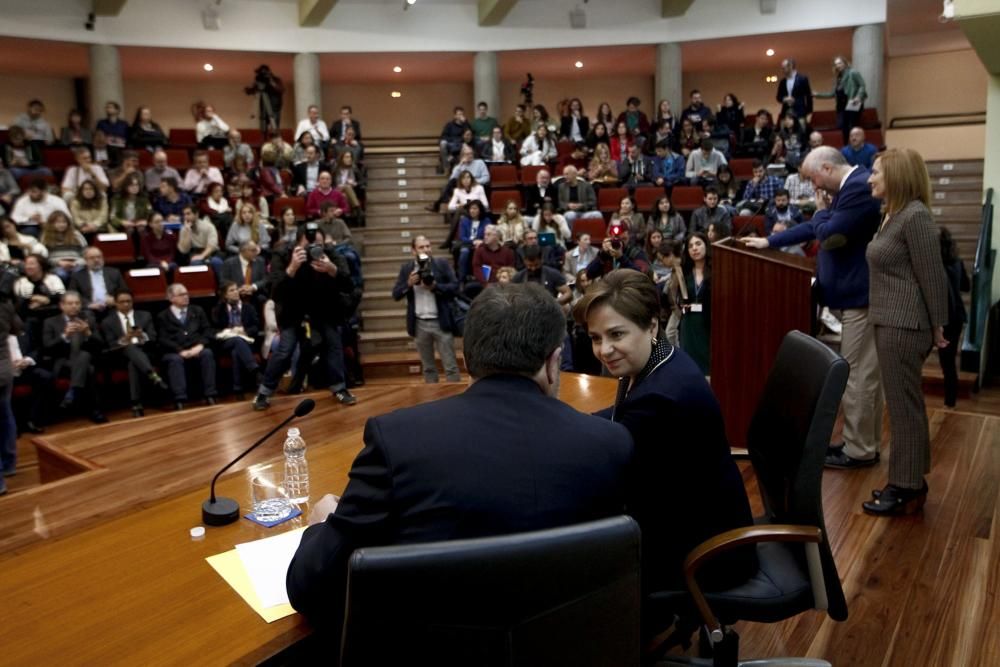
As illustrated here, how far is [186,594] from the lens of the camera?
1575 millimetres

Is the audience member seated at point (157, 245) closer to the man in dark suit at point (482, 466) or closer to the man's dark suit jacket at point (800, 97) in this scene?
the man in dark suit at point (482, 466)

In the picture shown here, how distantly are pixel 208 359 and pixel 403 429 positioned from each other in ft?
18.3

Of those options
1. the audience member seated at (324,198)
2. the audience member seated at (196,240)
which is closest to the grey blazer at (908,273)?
the audience member seated at (196,240)

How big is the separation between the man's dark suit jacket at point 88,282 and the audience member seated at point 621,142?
6.04 meters

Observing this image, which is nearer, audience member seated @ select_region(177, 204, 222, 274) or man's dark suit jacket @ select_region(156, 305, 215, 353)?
man's dark suit jacket @ select_region(156, 305, 215, 353)

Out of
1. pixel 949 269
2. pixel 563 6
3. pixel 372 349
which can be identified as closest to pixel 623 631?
pixel 949 269

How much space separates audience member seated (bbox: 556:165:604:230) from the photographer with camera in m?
4.42

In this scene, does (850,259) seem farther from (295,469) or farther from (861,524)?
(295,469)

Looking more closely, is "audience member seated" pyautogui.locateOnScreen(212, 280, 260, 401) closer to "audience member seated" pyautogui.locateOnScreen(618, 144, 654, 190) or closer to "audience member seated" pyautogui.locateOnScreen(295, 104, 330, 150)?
"audience member seated" pyautogui.locateOnScreen(295, 104, 330, 150)

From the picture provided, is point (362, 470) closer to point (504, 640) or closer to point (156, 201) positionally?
point (504, 640)

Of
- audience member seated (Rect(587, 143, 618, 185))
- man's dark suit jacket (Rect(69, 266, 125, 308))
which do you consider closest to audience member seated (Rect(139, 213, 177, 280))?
man's dark suit jacket (Rect(69, 266, 125, 308))

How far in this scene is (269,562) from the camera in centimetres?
170

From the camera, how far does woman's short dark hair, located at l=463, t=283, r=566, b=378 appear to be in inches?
53.0

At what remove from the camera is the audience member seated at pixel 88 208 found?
25.9ft
